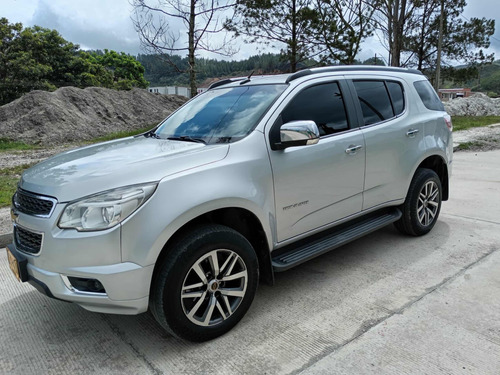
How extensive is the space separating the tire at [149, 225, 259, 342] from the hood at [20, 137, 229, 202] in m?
0.47

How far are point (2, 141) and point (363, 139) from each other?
46.0 feet

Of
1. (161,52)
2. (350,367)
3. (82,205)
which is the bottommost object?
(350,367)

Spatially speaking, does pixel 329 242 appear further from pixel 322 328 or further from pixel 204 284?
pixel 204 284

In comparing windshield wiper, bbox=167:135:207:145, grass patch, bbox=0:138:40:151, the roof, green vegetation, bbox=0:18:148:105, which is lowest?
grass patch, bbox=0:138:40:151

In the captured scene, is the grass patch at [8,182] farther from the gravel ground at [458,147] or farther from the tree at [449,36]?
the tree at [449,36]

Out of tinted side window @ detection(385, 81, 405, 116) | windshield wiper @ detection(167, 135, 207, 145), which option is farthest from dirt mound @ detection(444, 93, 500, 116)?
windshield wiper @ detection(167, 135, 207, 145)

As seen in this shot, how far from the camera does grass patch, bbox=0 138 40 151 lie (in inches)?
514

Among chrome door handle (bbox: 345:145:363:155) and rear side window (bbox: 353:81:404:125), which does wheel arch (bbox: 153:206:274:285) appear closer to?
chrome door handle (bbox: 345:145:363:155)

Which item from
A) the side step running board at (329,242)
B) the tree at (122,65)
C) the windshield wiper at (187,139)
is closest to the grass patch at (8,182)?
the windshield wiper at (187,139)

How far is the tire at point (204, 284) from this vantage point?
2443 mm

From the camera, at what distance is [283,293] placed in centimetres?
338

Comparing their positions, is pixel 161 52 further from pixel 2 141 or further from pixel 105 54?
pixel 105 54

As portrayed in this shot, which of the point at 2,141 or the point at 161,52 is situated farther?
the point at 2,141

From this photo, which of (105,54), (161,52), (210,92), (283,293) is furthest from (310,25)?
(105,54)
